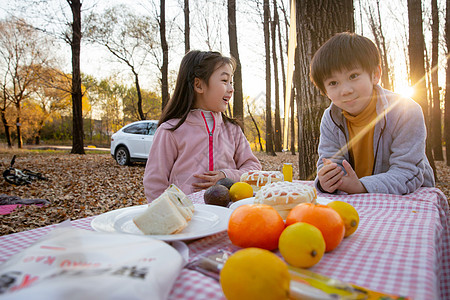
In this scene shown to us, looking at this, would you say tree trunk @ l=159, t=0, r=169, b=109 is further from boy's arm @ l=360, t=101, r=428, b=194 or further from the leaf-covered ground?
boy's arm @ l=360, t=101, r=428, b=194

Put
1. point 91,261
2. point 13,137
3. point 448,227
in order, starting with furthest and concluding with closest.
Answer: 1. point 13,137
2. point 448,227
3. point 91,261

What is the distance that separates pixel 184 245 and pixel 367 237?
0.60 m

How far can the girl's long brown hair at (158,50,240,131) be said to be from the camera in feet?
8.64

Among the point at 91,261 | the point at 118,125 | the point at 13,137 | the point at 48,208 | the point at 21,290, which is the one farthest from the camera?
the point at 118,125

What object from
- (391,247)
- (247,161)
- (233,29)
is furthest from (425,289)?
(233,29)

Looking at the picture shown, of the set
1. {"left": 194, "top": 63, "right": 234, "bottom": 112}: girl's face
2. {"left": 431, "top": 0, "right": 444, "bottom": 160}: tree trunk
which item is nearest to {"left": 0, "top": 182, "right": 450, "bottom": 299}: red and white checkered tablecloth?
{"left": 194, "top": 63, "right": 234, "bottom": 112}: girl's face

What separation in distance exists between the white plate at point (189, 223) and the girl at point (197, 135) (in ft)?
3.43

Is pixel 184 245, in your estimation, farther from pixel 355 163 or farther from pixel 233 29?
pixel 233 29

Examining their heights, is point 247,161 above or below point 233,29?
below

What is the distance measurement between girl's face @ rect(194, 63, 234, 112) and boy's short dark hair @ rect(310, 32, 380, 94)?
0.88 m

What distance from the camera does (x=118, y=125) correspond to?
40.5m

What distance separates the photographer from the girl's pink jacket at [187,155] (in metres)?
2.37

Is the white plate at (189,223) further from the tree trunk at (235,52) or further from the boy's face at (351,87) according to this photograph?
the tree trunk at (235,52)

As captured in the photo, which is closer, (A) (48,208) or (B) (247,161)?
(B) (247,161)
